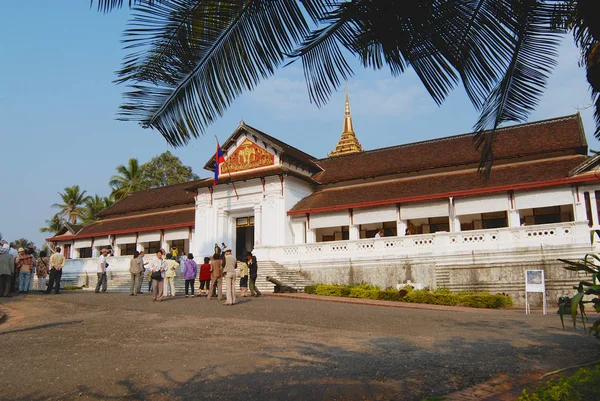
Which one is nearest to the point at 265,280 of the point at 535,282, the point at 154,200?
the point at 535,282

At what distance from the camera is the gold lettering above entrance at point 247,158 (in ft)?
82.8

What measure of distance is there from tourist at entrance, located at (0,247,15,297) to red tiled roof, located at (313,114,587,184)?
15.6m

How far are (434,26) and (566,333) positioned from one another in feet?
24.8

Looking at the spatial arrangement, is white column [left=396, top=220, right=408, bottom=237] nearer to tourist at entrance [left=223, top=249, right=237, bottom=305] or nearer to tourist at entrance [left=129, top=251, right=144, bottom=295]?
tourist at entrance [left=223, top=249, right=237, bottom=305]

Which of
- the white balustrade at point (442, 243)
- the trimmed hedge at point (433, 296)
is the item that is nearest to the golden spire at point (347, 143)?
the white balustrade at point (442, 243)

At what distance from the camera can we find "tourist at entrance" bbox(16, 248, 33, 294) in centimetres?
1582

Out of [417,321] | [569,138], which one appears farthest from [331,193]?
[417,321]

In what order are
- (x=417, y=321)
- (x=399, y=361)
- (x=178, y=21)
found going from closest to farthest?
(x=178, y=21) < (x=399, y=361) < (x=417, y=321)

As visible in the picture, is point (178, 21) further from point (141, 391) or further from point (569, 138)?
point (569, 138)

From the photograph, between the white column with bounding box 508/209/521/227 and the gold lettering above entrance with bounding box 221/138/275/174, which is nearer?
the white column with bounding box 508/209/521/227

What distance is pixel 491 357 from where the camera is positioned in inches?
251

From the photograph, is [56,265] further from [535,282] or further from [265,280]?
[535,282]

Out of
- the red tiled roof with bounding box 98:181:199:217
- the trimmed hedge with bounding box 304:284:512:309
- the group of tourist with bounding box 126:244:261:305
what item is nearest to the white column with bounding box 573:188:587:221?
the trimmed hedge with bounding box 304:284:512:309

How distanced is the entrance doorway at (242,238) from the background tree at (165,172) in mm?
16137
